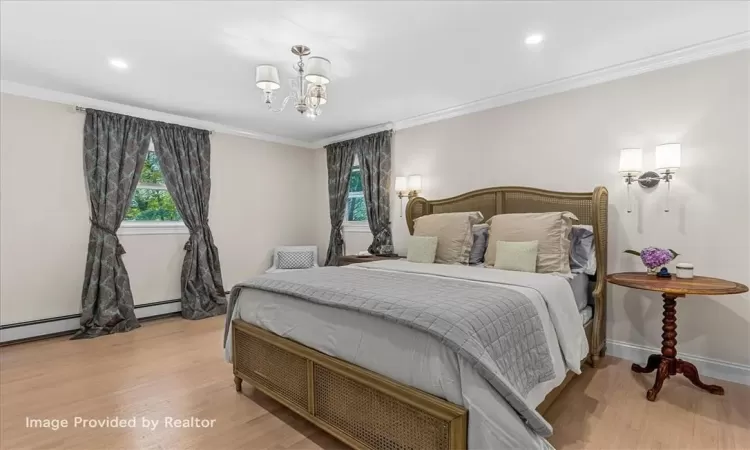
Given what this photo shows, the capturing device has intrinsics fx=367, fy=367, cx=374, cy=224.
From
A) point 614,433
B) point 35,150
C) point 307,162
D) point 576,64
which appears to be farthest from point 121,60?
point 614,433

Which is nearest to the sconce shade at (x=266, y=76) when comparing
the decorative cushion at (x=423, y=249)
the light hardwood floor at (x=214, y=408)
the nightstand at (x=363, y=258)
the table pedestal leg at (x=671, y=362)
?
the decorative cushion at (x=423, y=249)

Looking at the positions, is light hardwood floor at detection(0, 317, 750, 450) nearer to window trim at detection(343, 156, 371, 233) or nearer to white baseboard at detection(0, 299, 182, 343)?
white baseboard at detection(0, 299, 182, 343)

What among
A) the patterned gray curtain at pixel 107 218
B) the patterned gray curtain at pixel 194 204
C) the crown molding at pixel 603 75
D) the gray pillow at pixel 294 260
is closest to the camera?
the crown molding at pixel 603 75

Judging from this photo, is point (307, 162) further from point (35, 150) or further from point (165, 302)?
point (35, 150)

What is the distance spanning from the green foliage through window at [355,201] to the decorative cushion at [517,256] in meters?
2.66

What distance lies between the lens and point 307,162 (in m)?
5.88

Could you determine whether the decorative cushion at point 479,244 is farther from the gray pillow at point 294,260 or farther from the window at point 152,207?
the window at point 152,207

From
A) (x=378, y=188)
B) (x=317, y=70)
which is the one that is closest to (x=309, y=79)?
(x=317, y=70)

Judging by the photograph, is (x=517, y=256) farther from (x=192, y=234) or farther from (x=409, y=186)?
(x=192, y=234)

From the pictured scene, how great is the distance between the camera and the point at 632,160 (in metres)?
2.80

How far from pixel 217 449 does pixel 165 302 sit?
3.08m

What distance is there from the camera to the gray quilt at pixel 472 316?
1.41m

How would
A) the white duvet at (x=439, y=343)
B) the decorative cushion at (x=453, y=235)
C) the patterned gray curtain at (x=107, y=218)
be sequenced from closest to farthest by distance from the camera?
the white duvet at (x=439, y=343)
the decorative cushion at (x=453, y=235)
the patterned gray curtain at (x=107, y=218)

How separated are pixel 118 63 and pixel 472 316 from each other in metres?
3.29
